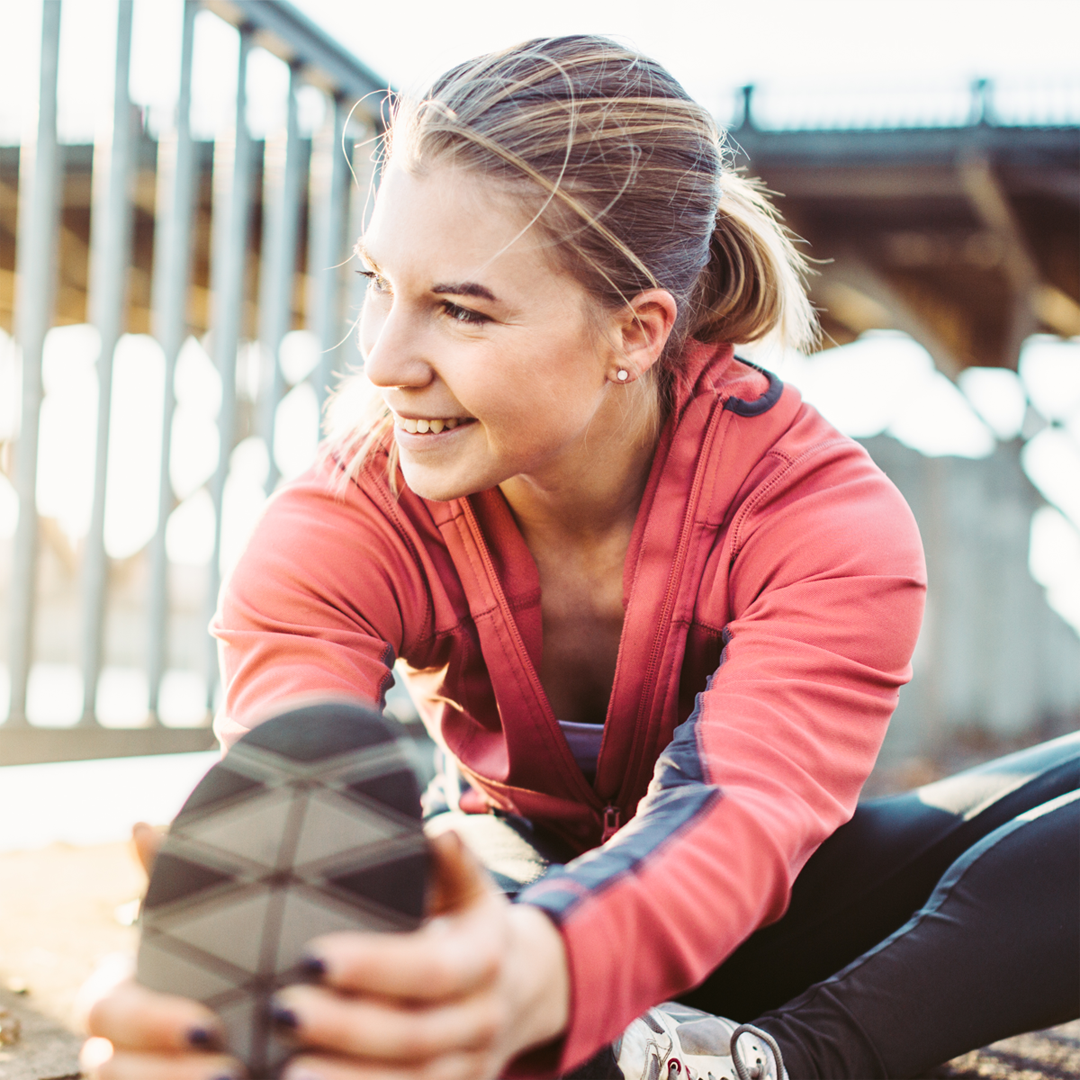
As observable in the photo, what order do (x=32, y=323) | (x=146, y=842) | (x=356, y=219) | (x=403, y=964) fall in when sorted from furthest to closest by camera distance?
(x=356, y=219) → (x=32, y=323) → (x=146, y=842) → (x=403, y=964)

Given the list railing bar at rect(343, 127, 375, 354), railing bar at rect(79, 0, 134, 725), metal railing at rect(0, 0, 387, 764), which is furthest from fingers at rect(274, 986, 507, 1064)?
railing bar at rect(343, 127, 375, 354)

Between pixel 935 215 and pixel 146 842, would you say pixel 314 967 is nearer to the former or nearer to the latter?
→ pixel 146 842

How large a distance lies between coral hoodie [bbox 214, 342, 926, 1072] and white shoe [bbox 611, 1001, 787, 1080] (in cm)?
18

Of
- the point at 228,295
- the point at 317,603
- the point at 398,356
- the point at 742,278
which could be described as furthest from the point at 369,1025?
the point at 228,295

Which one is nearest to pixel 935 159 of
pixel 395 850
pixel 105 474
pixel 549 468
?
pixel 105 474

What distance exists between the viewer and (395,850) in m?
0.64

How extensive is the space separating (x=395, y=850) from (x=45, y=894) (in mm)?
1442

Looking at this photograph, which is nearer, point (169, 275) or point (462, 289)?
point (462, 289)

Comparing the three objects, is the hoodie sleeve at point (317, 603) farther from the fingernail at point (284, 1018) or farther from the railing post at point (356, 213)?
the railing post at point (356, 213)

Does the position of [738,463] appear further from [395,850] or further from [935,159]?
[935,159]

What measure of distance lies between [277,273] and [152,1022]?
2538 mm

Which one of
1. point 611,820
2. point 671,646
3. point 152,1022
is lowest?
point 611,820

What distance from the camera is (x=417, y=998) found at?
22.7 inches

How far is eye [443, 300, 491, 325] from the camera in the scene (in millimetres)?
1074
